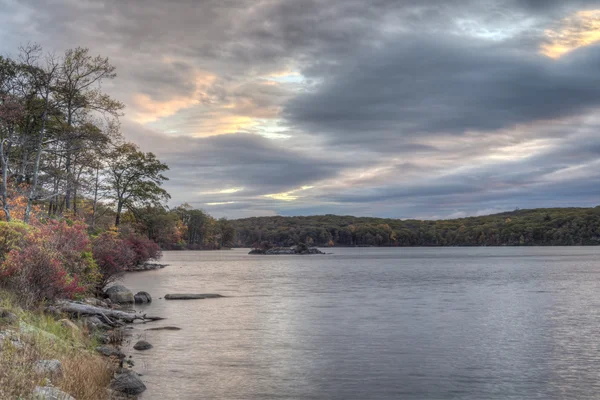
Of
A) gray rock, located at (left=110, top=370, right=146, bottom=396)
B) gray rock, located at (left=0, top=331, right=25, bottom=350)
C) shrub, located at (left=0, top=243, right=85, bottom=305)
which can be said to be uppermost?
shrub, located at (left=0, top=243, right=85, bottom=305)

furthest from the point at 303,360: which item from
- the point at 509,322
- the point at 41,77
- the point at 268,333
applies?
the point at 41,77

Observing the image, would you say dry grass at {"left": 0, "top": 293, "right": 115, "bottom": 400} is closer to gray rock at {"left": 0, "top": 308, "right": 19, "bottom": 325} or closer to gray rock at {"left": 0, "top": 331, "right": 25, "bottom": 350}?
gray rock at {"left": 0, "top": 331, "right": 25, "bottom": 350}

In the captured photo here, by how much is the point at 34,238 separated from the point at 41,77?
19811mm

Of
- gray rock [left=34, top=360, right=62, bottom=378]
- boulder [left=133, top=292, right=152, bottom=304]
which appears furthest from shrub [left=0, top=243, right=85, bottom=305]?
boulder [left=133, top=292, right=152, bottom=304]

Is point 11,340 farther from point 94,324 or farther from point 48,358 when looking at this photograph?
point 94,324

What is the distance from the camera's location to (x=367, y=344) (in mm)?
24906

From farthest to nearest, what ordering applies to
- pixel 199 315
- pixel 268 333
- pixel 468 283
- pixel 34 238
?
pixel 468 283, pixel 199 315, pixel 268 333, pixel 34 238

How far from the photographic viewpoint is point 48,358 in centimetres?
1366

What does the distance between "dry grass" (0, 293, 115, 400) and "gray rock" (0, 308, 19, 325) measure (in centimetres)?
38

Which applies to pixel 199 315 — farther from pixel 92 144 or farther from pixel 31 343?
pixel 31 343

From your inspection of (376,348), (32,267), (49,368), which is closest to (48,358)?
(49,368)

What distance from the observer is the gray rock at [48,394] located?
969 cm

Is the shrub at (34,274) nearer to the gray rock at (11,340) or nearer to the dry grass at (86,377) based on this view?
the dry grass at (86,377)

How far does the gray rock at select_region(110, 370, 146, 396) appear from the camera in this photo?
51.4 ft
